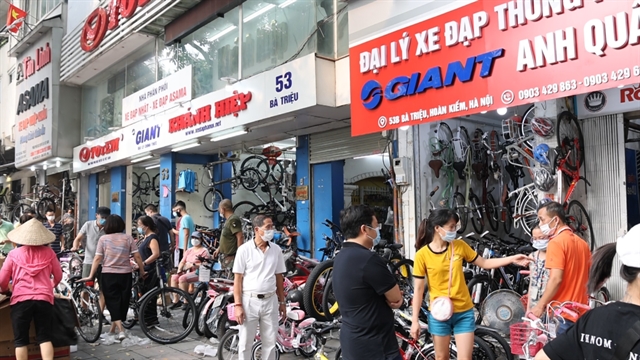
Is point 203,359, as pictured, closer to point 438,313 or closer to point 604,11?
point 438,313

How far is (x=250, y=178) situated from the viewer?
1366 cm

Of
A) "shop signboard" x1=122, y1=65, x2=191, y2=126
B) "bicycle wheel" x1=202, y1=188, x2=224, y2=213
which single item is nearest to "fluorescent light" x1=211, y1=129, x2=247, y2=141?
"shop signboard" x1=122, y1=65, x2=191, y2=126

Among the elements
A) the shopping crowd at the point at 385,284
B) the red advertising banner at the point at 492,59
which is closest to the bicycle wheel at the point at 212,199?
the shopping crowd at the point at 385,284

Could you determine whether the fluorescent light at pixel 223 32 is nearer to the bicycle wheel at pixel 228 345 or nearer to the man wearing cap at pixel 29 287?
the man wearing cap at pixel 29 287

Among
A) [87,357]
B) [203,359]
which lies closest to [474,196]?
[203,359]

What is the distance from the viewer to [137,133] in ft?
46.6

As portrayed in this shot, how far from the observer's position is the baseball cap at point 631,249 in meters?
1.79

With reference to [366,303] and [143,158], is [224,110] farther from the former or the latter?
[366,303]

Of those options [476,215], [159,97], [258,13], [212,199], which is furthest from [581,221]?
[159,97]

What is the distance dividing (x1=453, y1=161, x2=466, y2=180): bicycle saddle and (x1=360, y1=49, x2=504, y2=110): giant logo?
2.47m

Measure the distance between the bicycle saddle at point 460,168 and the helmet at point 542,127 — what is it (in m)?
2.46

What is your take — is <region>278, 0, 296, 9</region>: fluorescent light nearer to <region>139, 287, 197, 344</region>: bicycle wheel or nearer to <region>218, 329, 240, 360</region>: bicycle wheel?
<region>139, 287, 197, 344</region>: bicycle wheel

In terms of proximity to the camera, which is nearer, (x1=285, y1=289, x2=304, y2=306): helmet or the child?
the child

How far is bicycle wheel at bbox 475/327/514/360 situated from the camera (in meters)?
4.78
